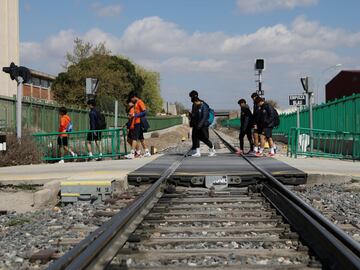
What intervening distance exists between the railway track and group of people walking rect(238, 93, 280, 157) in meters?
8.92

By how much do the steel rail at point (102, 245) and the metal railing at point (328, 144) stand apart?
12.2m

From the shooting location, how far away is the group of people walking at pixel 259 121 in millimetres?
17344

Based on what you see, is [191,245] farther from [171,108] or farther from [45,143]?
[171,108]

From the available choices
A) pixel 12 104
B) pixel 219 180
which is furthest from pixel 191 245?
pixel 12 104

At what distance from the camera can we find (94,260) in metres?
4.75

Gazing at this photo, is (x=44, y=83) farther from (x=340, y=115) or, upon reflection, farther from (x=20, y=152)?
(x=20, y=152)

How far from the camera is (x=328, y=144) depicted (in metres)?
24.1

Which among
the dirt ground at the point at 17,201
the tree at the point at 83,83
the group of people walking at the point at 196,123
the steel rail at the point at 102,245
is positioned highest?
the tree at the point at 83,83

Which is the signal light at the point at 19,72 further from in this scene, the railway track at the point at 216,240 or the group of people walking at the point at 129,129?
the railway track at the point at 216,240

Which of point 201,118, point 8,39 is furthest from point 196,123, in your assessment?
point 8,39

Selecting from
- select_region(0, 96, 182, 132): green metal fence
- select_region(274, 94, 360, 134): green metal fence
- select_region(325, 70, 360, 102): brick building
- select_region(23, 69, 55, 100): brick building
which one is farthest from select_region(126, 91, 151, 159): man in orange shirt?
select_region(325, 70, 360, 102): brick building

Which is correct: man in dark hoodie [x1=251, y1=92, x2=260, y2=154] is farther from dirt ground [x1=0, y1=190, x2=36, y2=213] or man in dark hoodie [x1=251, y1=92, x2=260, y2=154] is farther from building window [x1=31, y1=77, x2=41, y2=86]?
building window [x1=31, y1=77, x2=41, y2=86]

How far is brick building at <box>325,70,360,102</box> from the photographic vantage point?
274 ft

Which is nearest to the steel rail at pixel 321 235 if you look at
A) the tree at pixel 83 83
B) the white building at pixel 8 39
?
the white building at pixel 8 39
